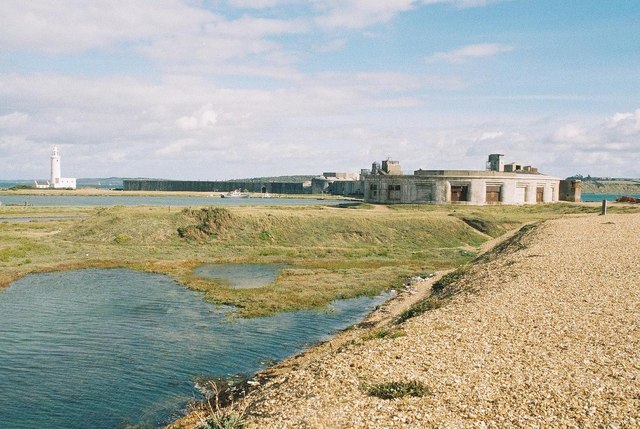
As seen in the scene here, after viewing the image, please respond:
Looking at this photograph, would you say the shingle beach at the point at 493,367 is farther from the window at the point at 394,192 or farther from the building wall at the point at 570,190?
the building wall at the point at 570,190

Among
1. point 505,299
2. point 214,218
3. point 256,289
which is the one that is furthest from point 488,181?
point 505,299

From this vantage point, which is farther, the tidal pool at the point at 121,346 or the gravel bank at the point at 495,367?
the tidal pool at the point at 121,346

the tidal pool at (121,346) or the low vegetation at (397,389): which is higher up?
the low vegetation at (397,389)

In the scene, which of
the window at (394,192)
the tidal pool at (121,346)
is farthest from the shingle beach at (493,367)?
the window at (394,192)

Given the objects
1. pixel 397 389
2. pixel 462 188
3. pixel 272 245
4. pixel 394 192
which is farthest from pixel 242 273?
pixel 462 188

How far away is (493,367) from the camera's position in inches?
672

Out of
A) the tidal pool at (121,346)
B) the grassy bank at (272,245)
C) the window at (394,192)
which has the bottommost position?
the tidal pool at (121,346)

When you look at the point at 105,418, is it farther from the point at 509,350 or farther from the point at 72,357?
the point at 509,350

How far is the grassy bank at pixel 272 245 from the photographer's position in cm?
4350

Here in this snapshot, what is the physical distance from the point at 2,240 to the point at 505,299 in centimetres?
5631

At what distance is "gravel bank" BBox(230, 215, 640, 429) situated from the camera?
1395 cm

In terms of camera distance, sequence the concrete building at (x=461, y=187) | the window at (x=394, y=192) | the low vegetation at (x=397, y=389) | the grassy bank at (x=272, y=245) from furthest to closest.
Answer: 1. the window at (x=394, y=192)
2. the concrete building at (x=461, y=187)
3. the grassy bank at (x=272, y=245)
4. the low vegetation at (x=397, y=389)

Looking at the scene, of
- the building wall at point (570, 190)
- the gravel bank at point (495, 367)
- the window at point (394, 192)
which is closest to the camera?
the gravel bank at point (495, 367)

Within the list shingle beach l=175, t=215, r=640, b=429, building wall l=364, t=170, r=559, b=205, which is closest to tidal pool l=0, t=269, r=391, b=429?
shingle beach l=175, t=215, r=640, b=429
